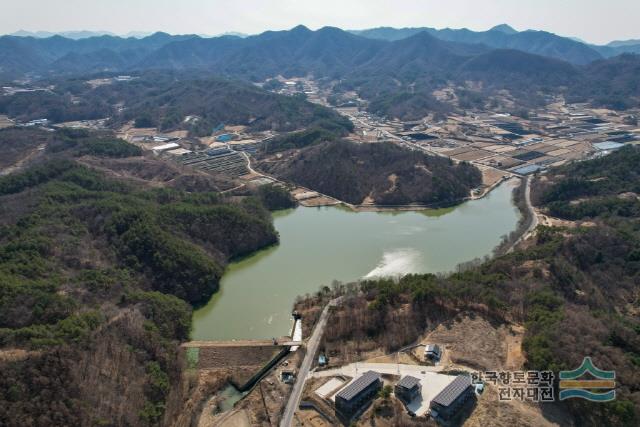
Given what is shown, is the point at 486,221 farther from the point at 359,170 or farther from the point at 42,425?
the point at 42,425

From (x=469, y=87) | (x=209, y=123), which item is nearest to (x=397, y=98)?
(x=469, y=87)

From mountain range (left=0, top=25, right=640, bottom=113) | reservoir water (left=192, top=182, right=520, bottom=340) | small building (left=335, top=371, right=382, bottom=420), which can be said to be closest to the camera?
small building (left=335, top=371, right=382, bottom=420)

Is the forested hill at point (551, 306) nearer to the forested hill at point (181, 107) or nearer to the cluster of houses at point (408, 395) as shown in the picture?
the cluster of houses at point (408, 395)

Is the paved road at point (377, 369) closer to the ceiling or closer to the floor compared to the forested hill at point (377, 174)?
closer to the ceiling

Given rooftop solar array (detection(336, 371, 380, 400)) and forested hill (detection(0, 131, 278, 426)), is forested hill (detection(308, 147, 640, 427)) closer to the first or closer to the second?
rooftop solar array (detection(336, 371, 380, 400))

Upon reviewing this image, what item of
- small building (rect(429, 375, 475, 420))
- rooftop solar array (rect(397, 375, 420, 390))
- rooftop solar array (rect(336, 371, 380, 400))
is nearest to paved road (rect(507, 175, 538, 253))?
small building (rect(429, 375, 475, 420))

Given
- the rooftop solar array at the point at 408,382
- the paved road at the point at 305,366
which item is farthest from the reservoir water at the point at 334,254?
the rooftop solar array at the point at 408,382
